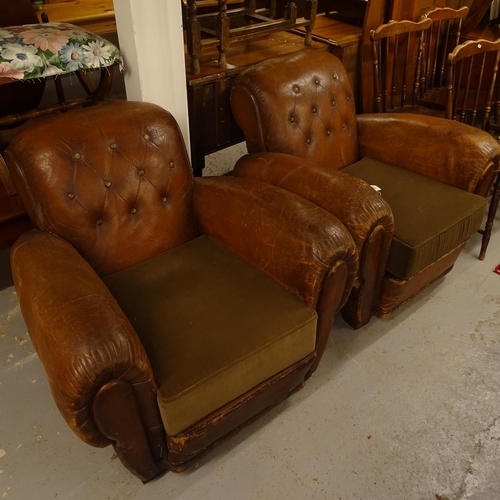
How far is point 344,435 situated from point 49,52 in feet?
5.09

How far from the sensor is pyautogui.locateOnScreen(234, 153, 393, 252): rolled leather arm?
1493mm

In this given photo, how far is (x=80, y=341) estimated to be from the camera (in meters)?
1.00

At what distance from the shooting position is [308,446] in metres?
1.47

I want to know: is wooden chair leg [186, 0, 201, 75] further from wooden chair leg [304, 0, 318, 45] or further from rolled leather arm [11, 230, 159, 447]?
rolled leather arm [11, 230, 159, 447]

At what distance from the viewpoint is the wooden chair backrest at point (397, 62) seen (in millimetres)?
2278

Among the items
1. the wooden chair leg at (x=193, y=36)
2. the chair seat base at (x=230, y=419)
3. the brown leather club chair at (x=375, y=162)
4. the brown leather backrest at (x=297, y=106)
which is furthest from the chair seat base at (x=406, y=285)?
the wooden chair leg at (x=193, y=36)

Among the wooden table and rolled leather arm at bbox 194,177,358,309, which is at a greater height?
the wooden table

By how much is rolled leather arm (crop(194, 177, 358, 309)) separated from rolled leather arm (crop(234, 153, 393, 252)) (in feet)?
0.42

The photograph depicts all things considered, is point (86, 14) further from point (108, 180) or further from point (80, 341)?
point (80, 341)

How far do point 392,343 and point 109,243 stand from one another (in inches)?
43.9

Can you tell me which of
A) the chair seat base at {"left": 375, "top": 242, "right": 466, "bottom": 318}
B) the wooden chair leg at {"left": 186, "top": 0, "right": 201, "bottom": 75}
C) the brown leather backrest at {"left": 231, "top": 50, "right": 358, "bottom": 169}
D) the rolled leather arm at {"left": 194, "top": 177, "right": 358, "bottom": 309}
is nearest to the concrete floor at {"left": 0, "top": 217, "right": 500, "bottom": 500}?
the chair seat base at {"left": 375, "top": 242, "right": 466, "bottom": 318}

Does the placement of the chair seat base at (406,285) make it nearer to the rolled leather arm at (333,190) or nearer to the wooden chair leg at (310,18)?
the rolled leather arm at (333,190)

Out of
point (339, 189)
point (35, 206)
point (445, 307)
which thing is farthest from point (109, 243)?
point (445, 307)

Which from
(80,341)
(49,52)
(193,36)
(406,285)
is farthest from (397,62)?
(80,341)
